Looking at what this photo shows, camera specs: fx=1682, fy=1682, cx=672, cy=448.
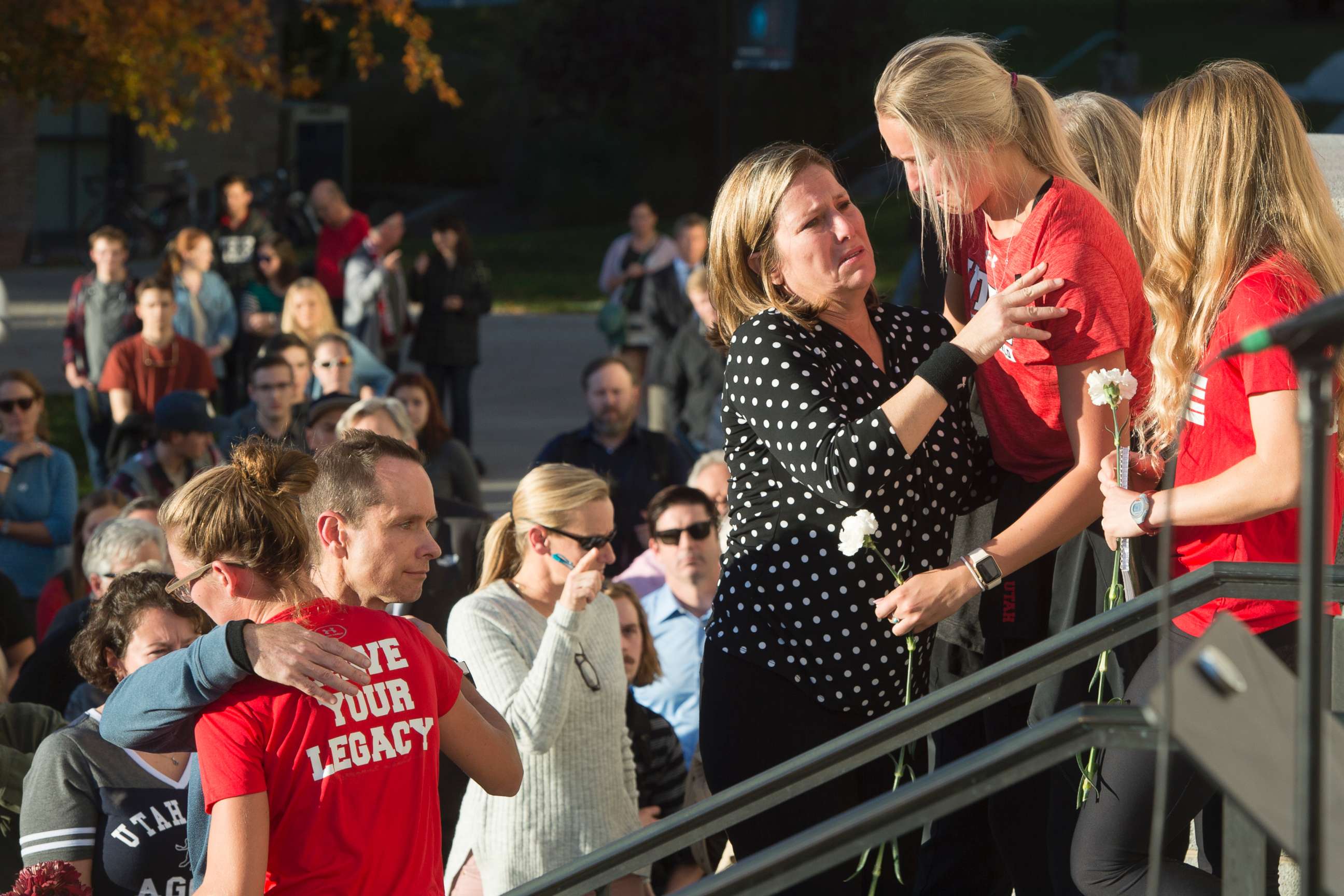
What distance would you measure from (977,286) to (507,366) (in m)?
15.1

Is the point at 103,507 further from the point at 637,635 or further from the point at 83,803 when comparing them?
the point at 83,803

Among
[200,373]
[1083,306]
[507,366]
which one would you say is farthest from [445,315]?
[1083,306]

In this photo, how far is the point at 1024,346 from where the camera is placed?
3125mm

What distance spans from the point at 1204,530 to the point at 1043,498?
287 mm

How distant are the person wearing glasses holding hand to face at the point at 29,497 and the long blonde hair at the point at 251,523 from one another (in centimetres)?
558

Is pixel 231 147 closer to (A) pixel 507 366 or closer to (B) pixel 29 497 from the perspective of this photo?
(A) pixel 507 366

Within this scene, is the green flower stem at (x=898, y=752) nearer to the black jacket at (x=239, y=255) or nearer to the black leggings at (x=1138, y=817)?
the black leggings at (x=1138, y=817)

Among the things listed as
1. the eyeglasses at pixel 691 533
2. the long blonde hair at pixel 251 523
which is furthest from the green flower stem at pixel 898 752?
the eyeglasses at pixel 691 533

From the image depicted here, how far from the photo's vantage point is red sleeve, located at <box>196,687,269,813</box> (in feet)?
8.39

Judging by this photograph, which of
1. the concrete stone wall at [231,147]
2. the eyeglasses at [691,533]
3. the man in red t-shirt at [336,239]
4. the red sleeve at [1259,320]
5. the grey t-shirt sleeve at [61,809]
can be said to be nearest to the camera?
the red sleeve at [1259,320]

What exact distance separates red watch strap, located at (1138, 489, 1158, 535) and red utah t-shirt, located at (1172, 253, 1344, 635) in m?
0.08

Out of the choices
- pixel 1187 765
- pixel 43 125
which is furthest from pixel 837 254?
pixel 43 125

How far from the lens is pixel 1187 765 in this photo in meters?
2.79

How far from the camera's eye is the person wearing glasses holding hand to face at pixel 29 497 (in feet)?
26.6
